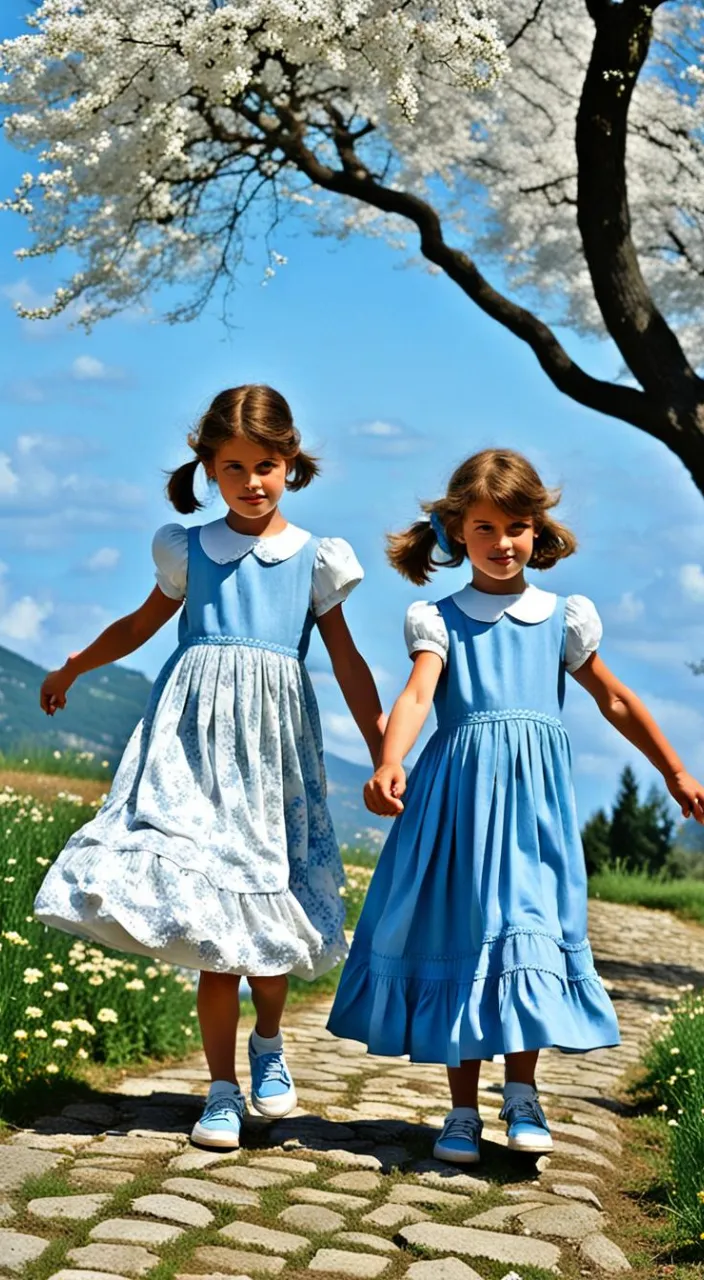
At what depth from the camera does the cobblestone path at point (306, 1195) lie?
3.08 m

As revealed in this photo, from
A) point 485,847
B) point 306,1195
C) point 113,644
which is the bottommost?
point 306,1195

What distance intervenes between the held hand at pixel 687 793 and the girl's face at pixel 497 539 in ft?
2.61

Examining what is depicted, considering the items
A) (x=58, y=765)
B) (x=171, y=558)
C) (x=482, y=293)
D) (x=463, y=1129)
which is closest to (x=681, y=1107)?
(x=463, y=1129)

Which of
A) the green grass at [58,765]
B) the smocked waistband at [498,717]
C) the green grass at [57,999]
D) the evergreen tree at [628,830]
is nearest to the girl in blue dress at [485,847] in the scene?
the smocked waistband at [498,717]

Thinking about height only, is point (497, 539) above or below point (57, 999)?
above

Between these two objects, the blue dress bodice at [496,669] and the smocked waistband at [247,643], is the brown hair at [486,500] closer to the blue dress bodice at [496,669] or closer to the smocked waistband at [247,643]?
the blue dress bodice at [496,669]

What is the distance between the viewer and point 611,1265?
3293 mm

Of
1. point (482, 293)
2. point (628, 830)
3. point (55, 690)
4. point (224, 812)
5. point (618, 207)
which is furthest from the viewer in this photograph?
point (628, 830)

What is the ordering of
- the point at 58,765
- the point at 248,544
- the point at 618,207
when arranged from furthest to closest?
the point at 58,765 < the point at 618,207 < the point at 248,544

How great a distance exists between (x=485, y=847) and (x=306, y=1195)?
0.99 metres

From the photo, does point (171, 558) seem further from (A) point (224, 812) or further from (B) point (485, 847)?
(B) point (485, 847)

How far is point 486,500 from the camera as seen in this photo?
4004 millimetres

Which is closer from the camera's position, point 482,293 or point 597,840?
point 482,293

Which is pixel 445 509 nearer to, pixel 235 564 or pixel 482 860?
pixel 235 564
